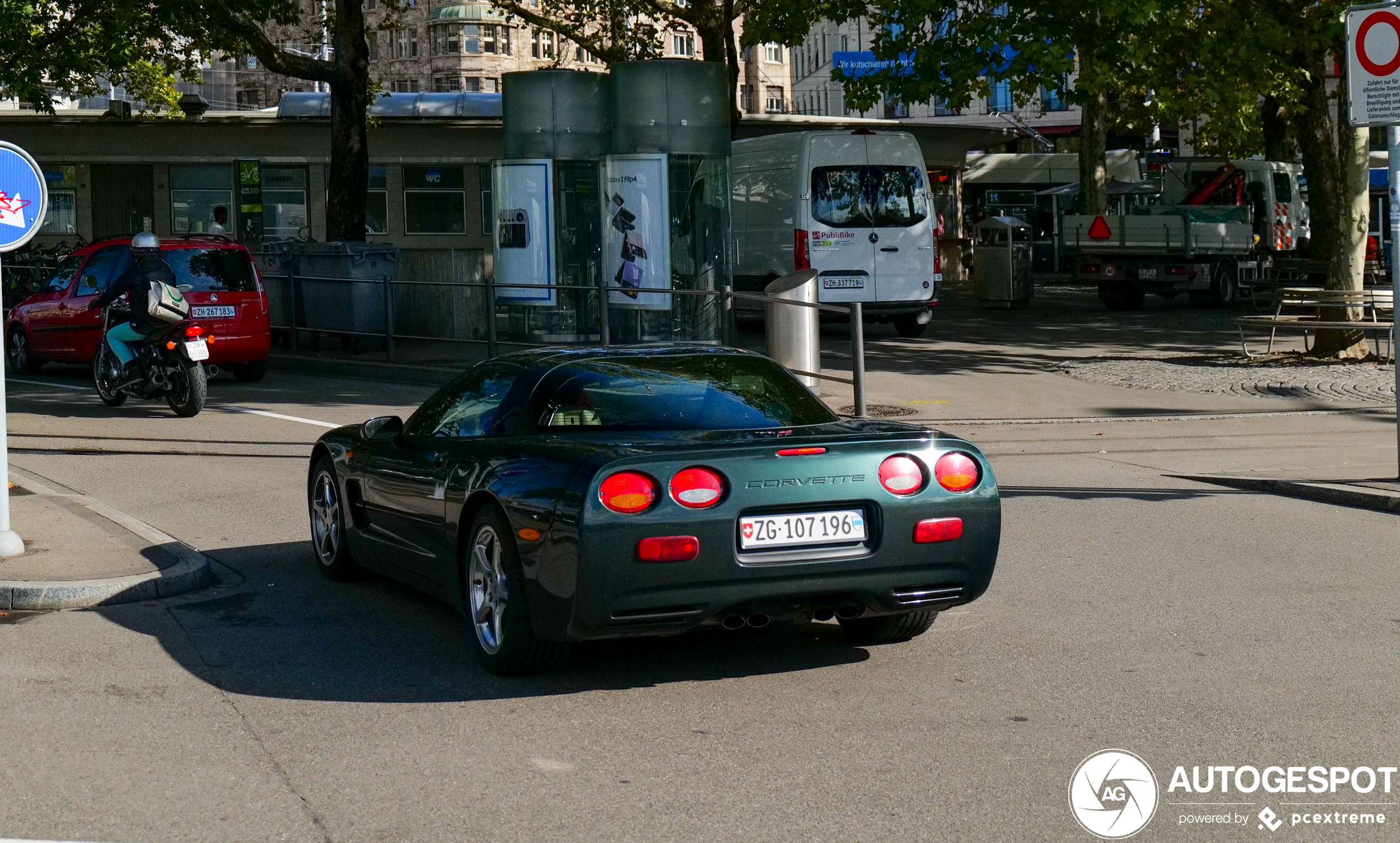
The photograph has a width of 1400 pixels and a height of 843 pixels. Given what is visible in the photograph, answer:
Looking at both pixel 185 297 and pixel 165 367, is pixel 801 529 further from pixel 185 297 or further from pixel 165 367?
pixel 185 297

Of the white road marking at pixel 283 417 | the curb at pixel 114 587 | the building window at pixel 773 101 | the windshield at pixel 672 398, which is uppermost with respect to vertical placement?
the building window at pixel 773 101

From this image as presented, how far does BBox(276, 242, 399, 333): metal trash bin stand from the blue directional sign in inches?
477

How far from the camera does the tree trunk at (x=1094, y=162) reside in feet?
142

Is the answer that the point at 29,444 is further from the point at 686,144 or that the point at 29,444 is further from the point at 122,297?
the point at 686,144

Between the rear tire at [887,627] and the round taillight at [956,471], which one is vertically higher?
the round taillight at [956,471]

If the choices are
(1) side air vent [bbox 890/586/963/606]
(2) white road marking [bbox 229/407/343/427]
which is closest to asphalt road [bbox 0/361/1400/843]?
(1) side air vent [bbox 890/586/963/606]

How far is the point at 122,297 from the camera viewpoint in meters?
16.1

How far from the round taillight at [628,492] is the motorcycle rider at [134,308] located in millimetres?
10902

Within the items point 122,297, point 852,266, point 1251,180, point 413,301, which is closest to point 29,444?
point 122,297

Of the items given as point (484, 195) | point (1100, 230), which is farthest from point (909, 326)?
point (484, 195)

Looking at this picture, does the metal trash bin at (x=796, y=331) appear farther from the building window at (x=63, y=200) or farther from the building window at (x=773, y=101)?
the building window at (x=773, y=101)

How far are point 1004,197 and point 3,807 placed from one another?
175 feet

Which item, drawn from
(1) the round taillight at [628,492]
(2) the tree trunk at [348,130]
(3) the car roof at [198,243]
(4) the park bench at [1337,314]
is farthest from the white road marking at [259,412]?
(4) the park bench at [1337,314]

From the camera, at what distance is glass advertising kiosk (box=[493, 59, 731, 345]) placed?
2036cm
